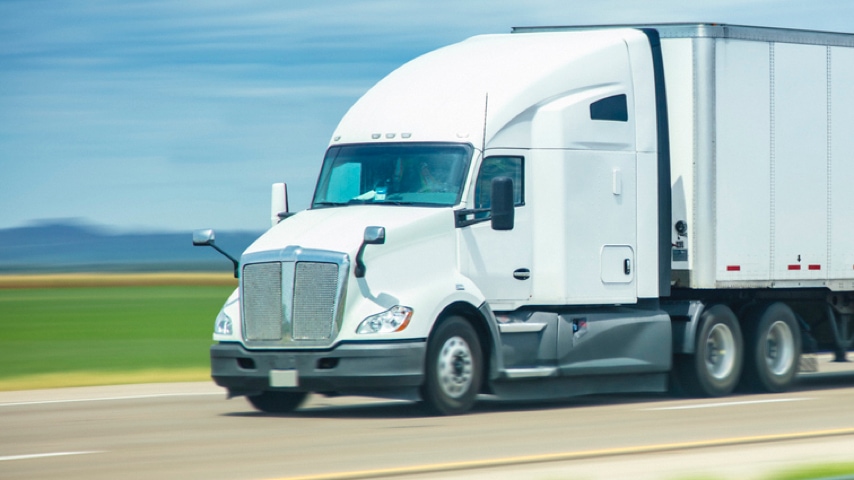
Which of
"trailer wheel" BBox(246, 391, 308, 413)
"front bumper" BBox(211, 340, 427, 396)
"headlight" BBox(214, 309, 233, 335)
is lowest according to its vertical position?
"trailer wheel" BBox(246, 391, 308, 413)

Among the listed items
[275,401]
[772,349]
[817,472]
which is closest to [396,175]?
[275,401]

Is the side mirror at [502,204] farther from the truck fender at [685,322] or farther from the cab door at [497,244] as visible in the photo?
the truck fender at [685,322]

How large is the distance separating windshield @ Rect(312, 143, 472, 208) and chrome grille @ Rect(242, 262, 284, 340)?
139cm

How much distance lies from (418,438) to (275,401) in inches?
139

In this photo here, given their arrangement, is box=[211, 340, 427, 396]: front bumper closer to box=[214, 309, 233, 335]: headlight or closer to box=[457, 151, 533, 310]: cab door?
box=[214, 309, 233, 335]: headlight

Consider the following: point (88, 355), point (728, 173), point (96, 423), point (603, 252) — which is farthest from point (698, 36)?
point (88, 355)

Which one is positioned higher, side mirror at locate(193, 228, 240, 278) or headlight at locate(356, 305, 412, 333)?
side mirror at locate(193, 228, 240, 278)

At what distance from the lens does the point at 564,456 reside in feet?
37.7

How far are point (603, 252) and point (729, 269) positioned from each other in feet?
5.94

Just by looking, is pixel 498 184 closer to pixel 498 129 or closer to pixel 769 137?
pixel 498 129

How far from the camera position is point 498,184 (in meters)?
15.6

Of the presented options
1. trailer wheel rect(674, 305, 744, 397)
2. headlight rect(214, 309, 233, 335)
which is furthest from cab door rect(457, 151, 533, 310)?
trailer wheel rect(674, 305, 744, 397)

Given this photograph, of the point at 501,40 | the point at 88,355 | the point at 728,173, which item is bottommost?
the point at 88,355

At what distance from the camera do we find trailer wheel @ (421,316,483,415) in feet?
49.4
